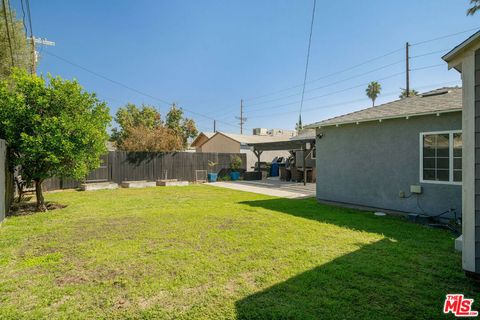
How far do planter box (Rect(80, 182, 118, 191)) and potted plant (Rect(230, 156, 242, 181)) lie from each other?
8078 mm

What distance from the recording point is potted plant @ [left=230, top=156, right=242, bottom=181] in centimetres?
1920

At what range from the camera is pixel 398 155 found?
712cm

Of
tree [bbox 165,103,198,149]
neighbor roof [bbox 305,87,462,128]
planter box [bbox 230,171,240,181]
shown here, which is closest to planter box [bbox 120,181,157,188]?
planter box [bbox 230,171,240,181]

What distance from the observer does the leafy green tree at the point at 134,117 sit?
29.3 m

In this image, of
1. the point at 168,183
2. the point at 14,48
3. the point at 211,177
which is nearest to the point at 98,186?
the point at 168,183

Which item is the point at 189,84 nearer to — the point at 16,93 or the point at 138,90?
the point at 138,90

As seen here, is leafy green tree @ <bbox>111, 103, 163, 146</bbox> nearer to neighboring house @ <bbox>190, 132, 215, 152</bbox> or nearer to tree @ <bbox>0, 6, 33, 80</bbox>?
neighboring house @ <bbox>190, 132, 215, 152</bbox>

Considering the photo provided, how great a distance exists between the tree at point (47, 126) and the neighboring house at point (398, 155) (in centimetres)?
756

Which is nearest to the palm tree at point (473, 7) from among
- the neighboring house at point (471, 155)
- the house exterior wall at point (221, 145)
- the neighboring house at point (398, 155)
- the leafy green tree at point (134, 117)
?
the neighboring house at point (398, 155)

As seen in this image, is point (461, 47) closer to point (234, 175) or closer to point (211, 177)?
point (211, 177)

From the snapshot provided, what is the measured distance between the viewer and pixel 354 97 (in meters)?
34.4

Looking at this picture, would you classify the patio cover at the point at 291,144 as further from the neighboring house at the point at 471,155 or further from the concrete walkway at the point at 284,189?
the neighboring house at the point at 471,155

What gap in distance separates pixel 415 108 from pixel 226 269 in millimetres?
6630

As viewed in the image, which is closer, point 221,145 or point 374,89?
point 221,145
